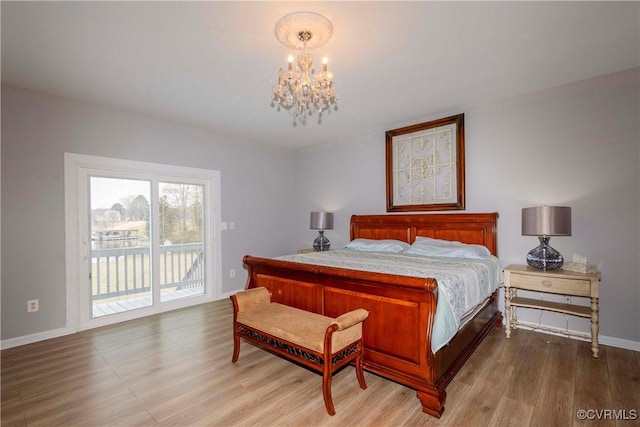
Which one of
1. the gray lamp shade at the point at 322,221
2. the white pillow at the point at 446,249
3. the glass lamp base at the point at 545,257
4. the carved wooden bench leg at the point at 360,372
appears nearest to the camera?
the carved wooden bench leg at the point at 360,372

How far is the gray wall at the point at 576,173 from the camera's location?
2789 millimetres

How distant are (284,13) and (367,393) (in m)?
2.68

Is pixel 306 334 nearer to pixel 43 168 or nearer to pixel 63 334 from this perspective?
pixel 63 334

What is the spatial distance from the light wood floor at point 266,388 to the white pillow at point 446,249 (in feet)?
2.88

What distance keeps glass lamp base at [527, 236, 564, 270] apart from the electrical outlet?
5.12m

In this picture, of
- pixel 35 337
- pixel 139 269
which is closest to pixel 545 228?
pixel 139 269

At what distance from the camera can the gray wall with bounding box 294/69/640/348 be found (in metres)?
2.79

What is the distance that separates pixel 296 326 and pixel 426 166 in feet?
9.37

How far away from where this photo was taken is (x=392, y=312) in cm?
216

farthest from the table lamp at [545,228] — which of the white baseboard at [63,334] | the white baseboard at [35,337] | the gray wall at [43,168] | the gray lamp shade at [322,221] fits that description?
the white baseboard at [35,337]

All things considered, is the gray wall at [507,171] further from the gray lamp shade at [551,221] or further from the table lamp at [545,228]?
the gray lamp shade at [551,221]

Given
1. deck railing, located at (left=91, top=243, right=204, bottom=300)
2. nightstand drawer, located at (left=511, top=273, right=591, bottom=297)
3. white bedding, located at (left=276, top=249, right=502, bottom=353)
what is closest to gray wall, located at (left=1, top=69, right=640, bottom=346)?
deck railing, located at (left=91, top=243, right=204, bottom=300)

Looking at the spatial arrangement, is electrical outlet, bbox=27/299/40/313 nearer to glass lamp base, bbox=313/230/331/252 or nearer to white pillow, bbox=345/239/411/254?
glass lamp base, bbox=313/230/331/252

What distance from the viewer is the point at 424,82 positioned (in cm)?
300
